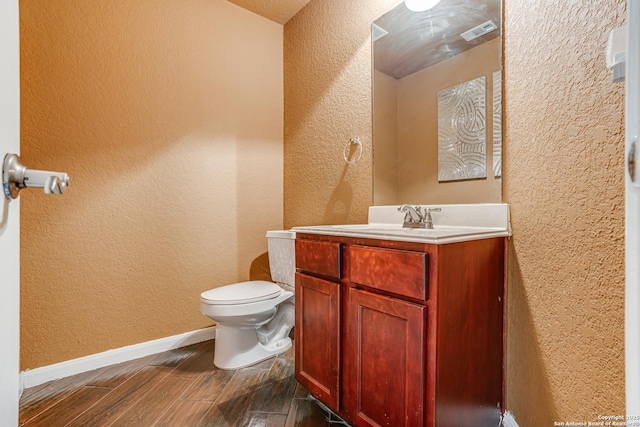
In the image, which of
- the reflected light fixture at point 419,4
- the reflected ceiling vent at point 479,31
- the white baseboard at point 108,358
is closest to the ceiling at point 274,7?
the reflected light fixture at point 419,4

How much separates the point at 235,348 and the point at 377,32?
6.87 feet

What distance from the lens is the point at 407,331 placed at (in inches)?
38.9

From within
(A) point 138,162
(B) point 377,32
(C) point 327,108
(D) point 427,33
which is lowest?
(A) point 138,162

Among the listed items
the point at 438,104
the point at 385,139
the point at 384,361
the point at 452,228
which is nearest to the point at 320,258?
the point at 384,361

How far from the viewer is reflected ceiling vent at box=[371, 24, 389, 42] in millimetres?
1769

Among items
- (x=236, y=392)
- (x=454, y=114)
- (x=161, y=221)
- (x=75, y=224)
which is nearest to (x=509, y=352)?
(x=454, y=114)

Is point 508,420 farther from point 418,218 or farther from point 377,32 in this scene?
point 377,32

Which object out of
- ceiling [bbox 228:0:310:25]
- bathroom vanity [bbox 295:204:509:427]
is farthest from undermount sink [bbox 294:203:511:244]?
ceiling [bbox 228:0:310:25]

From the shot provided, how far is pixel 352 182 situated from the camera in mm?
1979

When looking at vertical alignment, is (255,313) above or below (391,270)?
below

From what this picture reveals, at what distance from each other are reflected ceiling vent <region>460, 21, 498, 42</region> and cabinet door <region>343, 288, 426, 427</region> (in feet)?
4.10

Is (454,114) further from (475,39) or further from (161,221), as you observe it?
(161,221)

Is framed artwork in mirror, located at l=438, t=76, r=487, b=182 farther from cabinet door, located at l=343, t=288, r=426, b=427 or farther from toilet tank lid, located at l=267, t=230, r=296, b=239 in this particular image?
toilet tank lid, located at l=267, t=230, r=296, b=239

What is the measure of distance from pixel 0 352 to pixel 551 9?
1.67m
